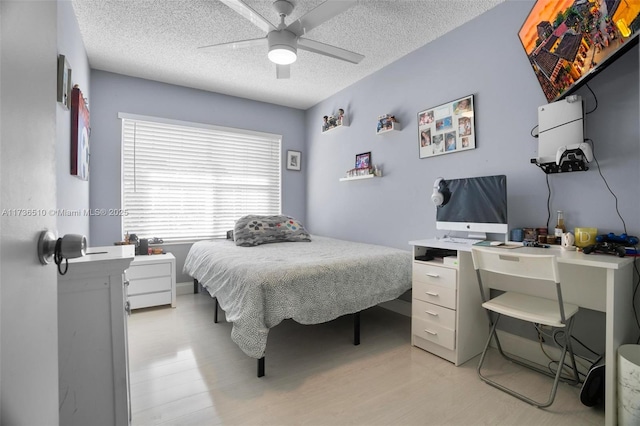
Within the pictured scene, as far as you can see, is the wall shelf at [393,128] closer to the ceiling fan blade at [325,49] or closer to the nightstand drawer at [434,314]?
the ceiling fan blade at [325,49]

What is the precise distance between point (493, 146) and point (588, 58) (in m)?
0.85

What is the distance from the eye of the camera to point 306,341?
2434 millimetres

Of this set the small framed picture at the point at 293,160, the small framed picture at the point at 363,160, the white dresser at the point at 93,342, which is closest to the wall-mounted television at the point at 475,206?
the small framed picture at the point at 363,160

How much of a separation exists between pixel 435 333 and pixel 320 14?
230 centimetres

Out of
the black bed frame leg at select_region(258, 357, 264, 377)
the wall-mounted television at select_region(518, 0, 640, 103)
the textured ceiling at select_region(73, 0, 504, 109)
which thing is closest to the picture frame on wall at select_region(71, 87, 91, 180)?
the textured ceiling at select_region(73, 0, 504, 109)

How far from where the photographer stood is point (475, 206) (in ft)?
7.69

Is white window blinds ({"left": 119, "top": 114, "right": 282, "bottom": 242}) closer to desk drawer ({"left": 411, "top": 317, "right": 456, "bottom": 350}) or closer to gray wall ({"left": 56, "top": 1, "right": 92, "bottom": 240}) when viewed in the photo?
gray wall ({"left": 56, "top": 1, "right": 92, "bottom": 240})

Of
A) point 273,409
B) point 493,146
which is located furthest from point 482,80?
point 273,409

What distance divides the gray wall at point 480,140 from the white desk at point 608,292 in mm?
315

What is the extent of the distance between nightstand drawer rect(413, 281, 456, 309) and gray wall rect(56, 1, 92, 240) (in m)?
2.48

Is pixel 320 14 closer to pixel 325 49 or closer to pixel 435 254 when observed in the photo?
pixel 325 49

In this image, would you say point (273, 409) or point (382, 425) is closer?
point (382, 425)

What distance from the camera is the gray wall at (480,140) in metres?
1.81

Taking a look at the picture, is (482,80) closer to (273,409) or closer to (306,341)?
(306,341)
